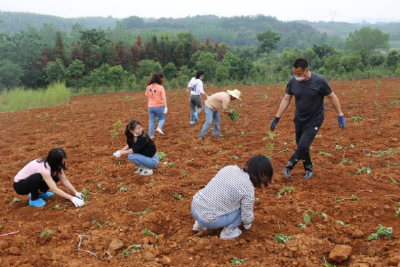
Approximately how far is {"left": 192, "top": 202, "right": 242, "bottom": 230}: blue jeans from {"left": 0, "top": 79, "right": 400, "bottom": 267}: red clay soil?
0.14 metres

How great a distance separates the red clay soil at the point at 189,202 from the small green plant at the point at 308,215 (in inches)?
1.8

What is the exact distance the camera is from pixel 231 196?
306 centimetres

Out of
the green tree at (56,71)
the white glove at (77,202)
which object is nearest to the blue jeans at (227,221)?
the white glove at (77,202)

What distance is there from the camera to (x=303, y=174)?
4.88 m

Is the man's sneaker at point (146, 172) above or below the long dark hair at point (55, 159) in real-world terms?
below

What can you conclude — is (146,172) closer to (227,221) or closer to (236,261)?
(227,221)

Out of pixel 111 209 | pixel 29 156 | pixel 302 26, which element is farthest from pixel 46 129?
pixel 302 26

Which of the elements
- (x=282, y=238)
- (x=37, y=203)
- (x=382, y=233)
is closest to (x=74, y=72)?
(x=37, y=203)

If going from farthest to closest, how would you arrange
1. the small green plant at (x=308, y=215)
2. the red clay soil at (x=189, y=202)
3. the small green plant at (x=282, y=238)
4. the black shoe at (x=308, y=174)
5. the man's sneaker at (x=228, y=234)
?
the black shoe at (x=308, y=174) → the small green plant at (x=308, y=215) → the man's sneaker at (x=228, y=234) → the small green plant at (x=282, y=238) → the red clay soil at (x=189, y=202)

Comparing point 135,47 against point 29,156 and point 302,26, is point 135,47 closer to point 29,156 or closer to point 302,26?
point 29,156

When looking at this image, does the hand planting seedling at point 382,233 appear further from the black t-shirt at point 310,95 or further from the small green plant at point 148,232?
the small green plant at point 148,232

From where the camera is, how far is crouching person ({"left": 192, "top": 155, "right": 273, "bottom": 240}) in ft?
9.98

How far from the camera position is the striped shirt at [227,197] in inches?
120

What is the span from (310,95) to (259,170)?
1848 millimetres
